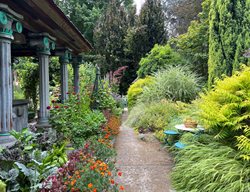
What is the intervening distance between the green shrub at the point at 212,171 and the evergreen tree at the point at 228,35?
12.4 feet

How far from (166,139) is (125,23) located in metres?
14.8

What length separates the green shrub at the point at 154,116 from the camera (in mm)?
7250

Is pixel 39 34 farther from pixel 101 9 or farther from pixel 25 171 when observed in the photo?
pixel 101 9

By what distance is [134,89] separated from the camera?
11.4m

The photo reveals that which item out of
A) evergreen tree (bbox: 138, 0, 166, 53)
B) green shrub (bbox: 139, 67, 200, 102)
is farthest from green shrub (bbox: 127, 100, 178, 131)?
evergreen tree (bbox: 138, 0, 166, 53)

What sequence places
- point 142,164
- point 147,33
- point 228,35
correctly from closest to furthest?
point 142,164 → point 228,35 → point 147,33

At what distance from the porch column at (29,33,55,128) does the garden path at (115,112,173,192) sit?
1592 mm

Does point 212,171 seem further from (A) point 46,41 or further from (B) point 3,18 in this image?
(A) point 46,41

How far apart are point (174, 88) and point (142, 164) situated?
462cm

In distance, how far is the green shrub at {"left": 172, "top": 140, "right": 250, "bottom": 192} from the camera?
9.73ft

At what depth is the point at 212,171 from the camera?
3.15 m

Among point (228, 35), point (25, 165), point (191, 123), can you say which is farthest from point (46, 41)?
point (228, 35)

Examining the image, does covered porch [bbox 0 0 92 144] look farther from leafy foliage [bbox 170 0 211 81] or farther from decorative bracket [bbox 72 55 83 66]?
leafy foliage [bbox 170 0 211 81]

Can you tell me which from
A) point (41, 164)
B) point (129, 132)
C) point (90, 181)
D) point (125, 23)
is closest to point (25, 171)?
point (41, 164)
